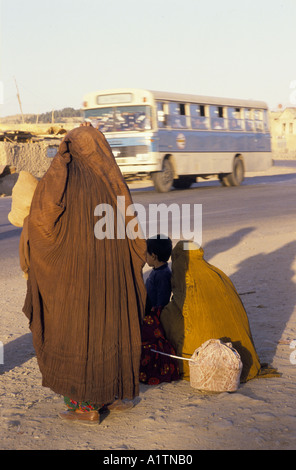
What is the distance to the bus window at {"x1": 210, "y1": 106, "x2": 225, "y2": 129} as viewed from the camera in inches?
819

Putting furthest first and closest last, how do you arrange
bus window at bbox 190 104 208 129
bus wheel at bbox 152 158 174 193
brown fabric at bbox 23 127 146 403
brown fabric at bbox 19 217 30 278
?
bus window at bbox 190 104 208 129 → bus wheel at bbox 152 158 174 193 → brown fabric at bbox 19 217 30 278 → brown fabric at bbox 23 127 146 403

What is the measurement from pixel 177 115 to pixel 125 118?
162 cm

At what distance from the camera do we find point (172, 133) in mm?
19031

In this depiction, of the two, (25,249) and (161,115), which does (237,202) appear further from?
(25,249)

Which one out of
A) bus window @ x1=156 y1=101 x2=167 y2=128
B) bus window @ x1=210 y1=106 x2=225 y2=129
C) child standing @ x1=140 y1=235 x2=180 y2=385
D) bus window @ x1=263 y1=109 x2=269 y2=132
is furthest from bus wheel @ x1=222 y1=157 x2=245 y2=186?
child standing @ x1=140 y1=235 x2=180 y2=385

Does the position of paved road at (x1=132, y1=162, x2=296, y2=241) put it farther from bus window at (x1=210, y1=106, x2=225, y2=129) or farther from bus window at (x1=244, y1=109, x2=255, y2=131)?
bus window at (x1=244, y1=109, x2=255, y2=131)

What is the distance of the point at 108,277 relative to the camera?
11.8 feet

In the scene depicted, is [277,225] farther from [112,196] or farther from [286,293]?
[112,196]

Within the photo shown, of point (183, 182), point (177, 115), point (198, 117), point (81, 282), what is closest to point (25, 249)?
point (81, 282)

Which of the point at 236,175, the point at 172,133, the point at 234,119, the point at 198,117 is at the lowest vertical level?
the point at 236,175

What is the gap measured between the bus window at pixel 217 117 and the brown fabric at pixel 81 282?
17.5m

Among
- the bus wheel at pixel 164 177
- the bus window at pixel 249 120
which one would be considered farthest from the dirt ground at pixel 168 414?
the bus window at pixel 249 120

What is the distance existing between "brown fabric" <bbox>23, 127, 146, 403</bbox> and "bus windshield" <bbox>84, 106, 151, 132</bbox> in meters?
14.9
